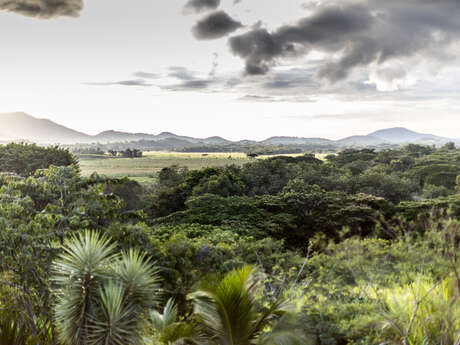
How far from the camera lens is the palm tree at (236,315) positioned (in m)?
4.67

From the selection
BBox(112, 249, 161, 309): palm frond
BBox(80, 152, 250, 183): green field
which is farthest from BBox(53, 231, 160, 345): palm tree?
BBox(80, 152, 250, 183): green field

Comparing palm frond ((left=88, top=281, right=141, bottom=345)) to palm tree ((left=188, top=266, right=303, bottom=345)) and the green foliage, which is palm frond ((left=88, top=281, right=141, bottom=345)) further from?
the green foliage

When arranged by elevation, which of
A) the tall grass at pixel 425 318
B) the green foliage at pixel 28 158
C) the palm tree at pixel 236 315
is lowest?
the tall grass at pixel 425 318

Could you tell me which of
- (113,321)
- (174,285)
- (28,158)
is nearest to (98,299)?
(113,321)

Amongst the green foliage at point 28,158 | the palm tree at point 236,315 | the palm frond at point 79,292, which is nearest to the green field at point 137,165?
the green foliage at point 28,158

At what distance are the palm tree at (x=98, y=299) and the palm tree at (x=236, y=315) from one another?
1060mm

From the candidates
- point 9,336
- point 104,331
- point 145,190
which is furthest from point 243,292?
point 145,190

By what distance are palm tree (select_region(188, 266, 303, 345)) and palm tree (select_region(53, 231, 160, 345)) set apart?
1.06 m

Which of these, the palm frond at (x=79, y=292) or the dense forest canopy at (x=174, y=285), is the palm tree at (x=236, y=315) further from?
the palm frond at (x=79, y=292)

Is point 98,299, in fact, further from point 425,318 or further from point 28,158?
point 28,158

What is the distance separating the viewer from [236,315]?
4695 millimetres

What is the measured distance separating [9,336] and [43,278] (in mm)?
1366

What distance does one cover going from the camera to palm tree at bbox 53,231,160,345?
197 inches

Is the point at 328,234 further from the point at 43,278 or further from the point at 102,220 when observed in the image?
the point at 43,278
